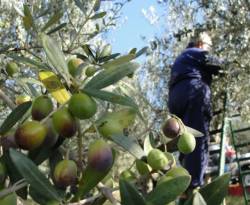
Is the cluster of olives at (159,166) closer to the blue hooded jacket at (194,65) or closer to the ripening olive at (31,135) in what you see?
the ripening olive at (31,135)

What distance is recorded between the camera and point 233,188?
11.3 metres

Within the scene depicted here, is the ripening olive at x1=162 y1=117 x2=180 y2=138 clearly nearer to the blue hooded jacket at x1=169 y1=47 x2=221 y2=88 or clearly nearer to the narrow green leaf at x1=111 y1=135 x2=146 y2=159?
the narrow green leaf at x1=111 y1=135 x2=146 y2=159

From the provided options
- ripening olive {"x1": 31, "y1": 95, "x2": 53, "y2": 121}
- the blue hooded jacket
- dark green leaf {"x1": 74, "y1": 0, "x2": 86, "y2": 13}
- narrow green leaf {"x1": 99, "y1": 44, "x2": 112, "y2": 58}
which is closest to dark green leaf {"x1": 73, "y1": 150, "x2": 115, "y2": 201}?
ripening olive {"x1": 31, "y1": 95, "x2": 53, "y2": 121}

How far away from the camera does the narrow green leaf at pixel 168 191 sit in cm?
66

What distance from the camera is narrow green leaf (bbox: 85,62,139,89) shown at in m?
0.75

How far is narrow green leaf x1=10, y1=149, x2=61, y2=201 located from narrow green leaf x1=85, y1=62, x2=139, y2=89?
0.43 ft

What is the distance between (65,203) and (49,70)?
0.21m

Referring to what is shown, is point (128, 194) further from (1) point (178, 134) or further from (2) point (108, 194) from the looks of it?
(1) point (178, 134)

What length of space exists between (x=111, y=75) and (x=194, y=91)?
450 cm

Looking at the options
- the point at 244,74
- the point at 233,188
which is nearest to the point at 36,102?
the point at 244,74

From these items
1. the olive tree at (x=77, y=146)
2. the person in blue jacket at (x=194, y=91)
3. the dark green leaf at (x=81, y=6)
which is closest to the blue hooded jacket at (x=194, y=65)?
the person in blue jacket at (x=194, y=91)

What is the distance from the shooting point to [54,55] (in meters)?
0.75

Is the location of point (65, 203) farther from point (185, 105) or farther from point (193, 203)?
point (185, 105)

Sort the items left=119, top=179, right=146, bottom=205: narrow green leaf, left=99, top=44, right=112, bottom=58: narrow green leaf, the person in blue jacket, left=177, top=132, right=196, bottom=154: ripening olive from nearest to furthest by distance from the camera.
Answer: left=119, top=179, right=146, bottom=205: narrow green leaf → left=177, top=132, right=196, bottom=154: ripening olive → left=99, top=44, right=112, bottom=58: narrow green leaf → the person in blue jacket
